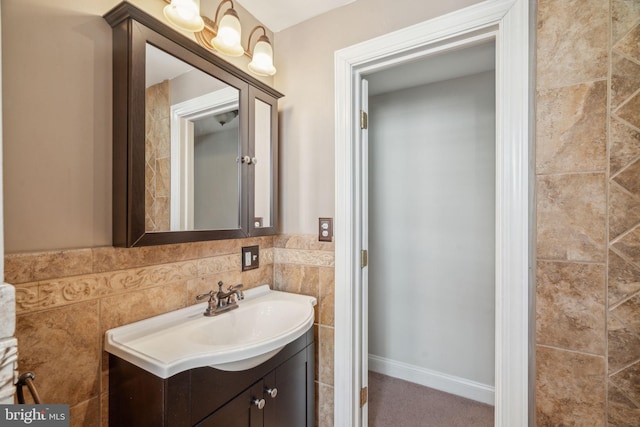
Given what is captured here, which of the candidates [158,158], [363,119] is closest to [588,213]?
[363,119]

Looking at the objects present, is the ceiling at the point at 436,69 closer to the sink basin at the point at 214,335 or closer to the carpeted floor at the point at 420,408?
the sink basin at the point at 214,335

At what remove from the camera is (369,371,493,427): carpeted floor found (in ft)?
5.80

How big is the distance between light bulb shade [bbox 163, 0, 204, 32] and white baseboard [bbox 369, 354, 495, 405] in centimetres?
247

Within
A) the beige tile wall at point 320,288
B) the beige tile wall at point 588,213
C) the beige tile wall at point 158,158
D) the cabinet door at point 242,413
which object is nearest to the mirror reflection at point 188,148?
the beige tile wall at point 158,158

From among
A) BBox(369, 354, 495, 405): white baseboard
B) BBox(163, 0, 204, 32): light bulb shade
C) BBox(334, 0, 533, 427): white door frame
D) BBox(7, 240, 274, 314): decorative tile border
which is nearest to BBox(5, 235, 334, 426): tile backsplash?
BBox(7, 240, 274, 314): decorative tile border

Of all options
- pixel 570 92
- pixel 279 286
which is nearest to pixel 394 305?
pixel 279 286

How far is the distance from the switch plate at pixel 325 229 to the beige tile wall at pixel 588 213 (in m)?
0.87

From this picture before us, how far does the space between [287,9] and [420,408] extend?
8.35ft

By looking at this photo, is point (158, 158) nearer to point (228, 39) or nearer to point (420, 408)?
point (228, 39)

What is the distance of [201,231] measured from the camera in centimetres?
118

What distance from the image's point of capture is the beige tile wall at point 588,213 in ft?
2.94

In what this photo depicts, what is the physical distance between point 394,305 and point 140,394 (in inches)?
71.5

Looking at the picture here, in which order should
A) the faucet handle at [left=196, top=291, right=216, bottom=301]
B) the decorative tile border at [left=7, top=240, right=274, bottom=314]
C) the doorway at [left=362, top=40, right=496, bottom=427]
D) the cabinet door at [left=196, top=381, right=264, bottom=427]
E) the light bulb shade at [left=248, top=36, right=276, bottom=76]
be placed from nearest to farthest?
the decorative tile border at [left=7, top=240, right=274, bottom=314] → the cabinet door at [left=196, top=381, right=264, bottom=427] → the faucet handle at [left=196, top=291, right=216, bottom=301] → the light bulb shade at [left=248, top=36, right=276, bottom=76] → the doorway at [left=362, top=40, right=496, bottom=427]

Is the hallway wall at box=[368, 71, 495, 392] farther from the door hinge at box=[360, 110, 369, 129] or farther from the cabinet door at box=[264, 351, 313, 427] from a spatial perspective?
the cabinet door at box=[264, 351, 313, 427]
